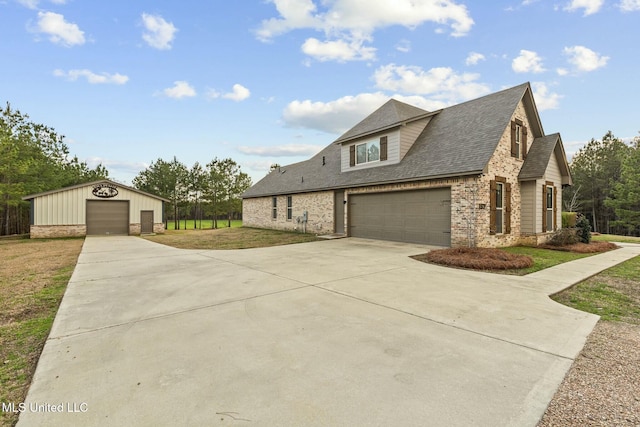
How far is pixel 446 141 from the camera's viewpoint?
1300 cm

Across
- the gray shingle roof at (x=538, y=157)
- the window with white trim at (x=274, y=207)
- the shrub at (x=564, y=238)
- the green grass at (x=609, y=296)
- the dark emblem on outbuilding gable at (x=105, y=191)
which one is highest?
the gray shingle roof at (x=538, y=157)

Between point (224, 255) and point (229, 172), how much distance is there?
88.8 ft

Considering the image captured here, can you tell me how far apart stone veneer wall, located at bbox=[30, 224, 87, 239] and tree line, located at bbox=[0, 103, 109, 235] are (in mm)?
3338

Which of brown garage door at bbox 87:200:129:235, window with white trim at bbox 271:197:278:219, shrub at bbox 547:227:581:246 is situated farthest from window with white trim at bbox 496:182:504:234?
brown garage door at bbox 87:200:129:235

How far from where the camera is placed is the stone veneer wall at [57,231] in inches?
671

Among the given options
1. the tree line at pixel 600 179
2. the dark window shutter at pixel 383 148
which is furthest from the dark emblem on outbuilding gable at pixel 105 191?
the tree line at pixel 600 179

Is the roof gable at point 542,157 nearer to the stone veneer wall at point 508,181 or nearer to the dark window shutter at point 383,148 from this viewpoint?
the stone veneer wall at point 508,181

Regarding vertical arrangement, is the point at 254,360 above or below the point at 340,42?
below

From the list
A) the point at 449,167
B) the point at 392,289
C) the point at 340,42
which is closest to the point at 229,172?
the point at 340,42

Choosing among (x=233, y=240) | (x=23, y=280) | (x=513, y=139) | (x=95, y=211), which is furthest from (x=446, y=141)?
(x=95, y=211)

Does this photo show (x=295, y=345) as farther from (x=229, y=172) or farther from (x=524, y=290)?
(x=229, y=172)

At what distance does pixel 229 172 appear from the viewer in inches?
1385

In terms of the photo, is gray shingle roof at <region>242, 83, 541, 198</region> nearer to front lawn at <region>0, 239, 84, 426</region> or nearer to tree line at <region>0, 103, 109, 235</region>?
front lawn at <region>0, 239, 84, 426</region>

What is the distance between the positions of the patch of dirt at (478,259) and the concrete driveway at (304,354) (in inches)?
77.5
